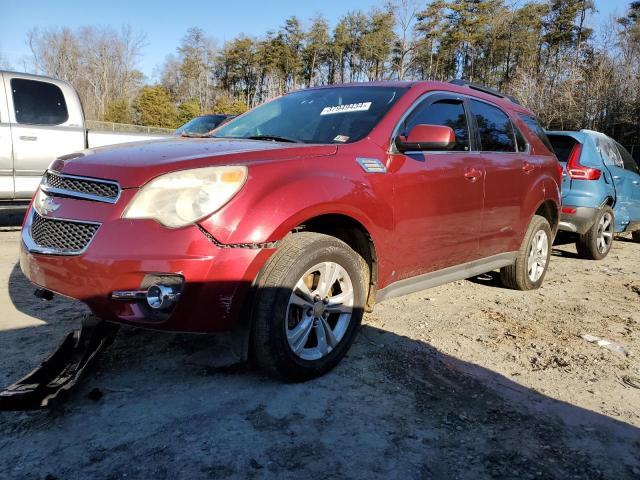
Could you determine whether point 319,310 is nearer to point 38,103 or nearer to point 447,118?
point 447,118

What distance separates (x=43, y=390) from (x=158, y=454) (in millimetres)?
696

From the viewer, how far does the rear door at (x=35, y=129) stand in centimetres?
652

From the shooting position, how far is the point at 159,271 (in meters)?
2.31

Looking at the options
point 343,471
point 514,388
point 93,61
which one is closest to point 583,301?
point 514,388

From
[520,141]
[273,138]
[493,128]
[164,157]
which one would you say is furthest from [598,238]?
[164,157]

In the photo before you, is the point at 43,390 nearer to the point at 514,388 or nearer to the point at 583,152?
the point at 514,388

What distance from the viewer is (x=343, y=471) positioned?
2.03 meters

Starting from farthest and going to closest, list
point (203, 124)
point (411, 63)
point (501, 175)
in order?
point (411, 63) < point (203, 124) < point (501, 175)

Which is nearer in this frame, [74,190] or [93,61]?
[74,190]

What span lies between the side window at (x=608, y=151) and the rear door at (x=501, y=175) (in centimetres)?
296

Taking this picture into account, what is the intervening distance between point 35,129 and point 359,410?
609 centimetres

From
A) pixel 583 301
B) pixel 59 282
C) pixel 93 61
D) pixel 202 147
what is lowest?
pixel 583 301

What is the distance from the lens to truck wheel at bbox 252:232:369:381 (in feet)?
8.32

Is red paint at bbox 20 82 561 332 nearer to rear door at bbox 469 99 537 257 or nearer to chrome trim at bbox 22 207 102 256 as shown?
chrome trim at bbox 22 207 102 256
